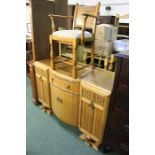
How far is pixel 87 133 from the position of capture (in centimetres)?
154

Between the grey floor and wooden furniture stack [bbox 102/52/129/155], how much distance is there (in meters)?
0.27

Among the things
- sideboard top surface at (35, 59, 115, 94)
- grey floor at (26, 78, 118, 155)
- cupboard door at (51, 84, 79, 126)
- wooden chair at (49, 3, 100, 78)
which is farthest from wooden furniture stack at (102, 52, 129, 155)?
wooden chair at (49, 3, 100, 78)

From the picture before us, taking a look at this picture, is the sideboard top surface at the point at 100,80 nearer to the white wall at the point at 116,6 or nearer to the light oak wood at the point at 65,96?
the light oak wood at the point at 65,96

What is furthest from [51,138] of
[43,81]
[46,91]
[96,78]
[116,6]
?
[116,6]

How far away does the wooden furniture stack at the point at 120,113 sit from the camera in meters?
1.09

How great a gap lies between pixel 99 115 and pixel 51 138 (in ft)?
2.10

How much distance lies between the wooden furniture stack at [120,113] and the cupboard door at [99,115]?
47 millimetres

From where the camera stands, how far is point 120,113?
121 centimetres

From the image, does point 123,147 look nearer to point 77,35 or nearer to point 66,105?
point 66,105

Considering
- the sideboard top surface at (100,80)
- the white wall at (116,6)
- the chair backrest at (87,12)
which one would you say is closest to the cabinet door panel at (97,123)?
the sideboard top surface at (100,80)
